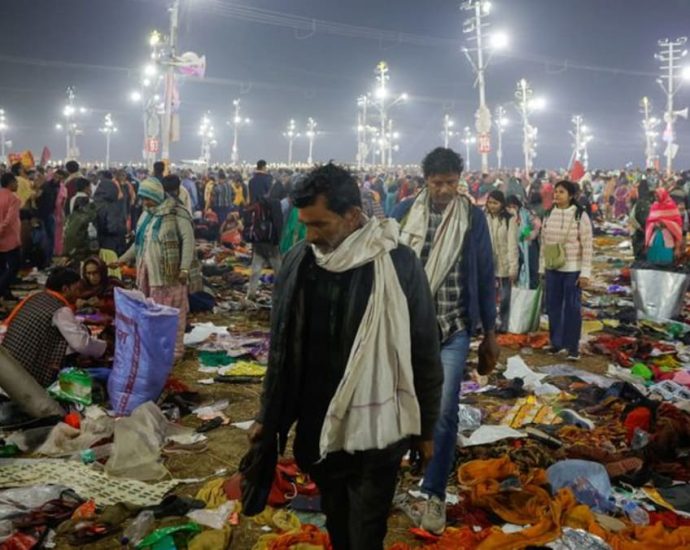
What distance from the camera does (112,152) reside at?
10562 centimetres

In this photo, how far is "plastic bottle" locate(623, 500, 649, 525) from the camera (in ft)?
12.8

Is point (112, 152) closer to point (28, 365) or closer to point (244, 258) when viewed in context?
point (244, 258)

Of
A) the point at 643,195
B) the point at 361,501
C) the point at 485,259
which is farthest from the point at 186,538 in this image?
Result: the point at 643,195

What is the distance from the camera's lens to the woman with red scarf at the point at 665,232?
30.5 feet

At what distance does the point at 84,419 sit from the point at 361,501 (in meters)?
3.60

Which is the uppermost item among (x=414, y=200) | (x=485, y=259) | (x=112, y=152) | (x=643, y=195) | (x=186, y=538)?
(x=112, y=152)

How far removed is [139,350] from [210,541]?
228 centimetres

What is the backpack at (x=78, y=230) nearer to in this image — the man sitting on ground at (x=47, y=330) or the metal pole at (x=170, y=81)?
the man sitting on ground at (x=47, y=330)

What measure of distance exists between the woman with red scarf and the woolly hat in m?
7.00

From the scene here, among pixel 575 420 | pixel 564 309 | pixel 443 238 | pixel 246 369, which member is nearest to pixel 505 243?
pixel 564 309

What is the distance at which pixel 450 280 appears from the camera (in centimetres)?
366

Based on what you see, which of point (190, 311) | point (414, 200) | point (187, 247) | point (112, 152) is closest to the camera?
point (414, 200)

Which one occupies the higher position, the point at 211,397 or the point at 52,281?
the point at 52,281

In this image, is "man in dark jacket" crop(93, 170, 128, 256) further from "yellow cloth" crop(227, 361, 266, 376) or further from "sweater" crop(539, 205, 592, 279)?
"sweater" crop(539, 205, 592, 279)
